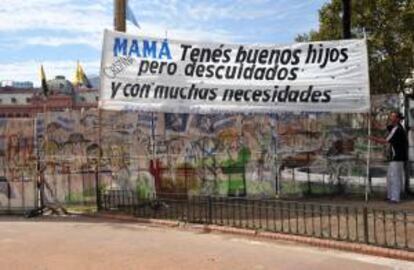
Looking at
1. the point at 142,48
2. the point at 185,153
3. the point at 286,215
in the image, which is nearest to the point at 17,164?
the point at 185,153

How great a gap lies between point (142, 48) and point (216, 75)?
1.45 m

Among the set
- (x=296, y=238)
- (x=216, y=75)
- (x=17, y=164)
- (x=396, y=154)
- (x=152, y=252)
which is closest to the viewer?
(x=152, y=252)

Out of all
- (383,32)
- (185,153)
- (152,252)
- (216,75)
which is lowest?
(152,252)

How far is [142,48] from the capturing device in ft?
47.8

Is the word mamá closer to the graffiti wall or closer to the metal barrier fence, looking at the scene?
the graffiti wall

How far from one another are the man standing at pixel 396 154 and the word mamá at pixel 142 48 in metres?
4.25

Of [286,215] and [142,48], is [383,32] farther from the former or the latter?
[286,215]

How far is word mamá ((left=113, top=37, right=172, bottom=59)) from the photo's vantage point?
47.6ft

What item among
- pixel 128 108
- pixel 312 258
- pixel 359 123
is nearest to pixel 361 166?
pixel 359 123

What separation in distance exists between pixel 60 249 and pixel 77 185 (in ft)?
15.9

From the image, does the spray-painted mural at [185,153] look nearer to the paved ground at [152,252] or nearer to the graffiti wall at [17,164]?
the graffiti wall at [17,164]

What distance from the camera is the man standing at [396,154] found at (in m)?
14.5

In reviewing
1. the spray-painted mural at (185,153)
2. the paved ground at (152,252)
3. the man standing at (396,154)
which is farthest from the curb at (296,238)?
the man standing at (396,154)

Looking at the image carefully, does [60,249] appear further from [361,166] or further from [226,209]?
[361,166]
